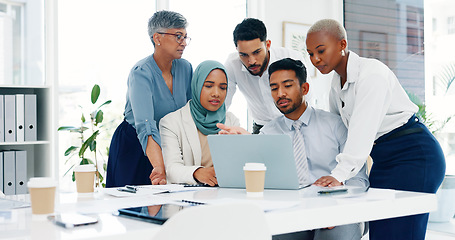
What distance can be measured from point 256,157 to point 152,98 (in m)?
0.93

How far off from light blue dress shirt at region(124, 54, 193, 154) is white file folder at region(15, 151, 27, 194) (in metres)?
1.02

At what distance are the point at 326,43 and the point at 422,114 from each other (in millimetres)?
2165

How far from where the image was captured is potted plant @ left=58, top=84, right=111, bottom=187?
3590mm

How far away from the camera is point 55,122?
11.8 feet

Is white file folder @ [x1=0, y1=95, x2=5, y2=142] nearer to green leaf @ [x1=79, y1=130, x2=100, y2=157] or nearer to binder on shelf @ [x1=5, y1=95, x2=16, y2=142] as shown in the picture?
binder on shelf @ [x1=5, y1=95, x2=16, y2=142]

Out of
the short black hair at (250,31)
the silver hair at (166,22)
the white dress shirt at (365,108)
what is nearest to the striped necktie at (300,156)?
the white dress shirt at (365,108)

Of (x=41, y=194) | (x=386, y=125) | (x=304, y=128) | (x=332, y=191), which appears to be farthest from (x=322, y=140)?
(x=41, y=194)

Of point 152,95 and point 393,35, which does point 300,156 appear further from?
point 393,35

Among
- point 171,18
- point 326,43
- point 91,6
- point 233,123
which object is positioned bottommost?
point 233,123

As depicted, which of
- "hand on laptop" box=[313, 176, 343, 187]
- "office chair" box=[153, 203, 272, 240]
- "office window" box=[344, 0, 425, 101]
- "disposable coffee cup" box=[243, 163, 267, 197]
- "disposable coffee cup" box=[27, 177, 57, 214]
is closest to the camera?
"office chair" box=[153, 203, 272, 240]

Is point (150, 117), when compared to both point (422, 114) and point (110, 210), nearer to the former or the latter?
point (110, 210)

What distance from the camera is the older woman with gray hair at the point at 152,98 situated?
7.53 ft

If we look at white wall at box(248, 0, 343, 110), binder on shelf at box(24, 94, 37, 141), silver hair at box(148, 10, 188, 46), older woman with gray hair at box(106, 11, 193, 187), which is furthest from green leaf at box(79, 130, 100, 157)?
white wall at box(248, 0, 343, 110)

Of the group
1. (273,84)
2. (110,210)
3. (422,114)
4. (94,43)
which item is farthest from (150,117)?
(422,114)
